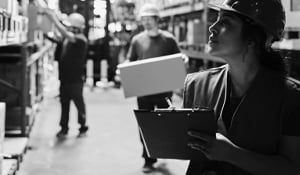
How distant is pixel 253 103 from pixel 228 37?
0.78 feet

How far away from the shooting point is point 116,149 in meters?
6.64

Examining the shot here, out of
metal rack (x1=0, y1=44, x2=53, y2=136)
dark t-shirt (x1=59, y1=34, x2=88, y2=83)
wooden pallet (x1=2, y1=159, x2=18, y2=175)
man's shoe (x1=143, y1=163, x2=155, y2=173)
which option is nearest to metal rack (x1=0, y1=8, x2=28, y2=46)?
wooden pallet (x1=2, y1=159, x2=18, y2=175)

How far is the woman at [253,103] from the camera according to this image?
1.65m

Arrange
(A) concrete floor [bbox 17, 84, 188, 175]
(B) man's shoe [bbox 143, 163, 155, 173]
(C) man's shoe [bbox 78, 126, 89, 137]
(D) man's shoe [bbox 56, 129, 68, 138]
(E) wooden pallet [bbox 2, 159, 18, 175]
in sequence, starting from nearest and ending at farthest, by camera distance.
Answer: (E) wooden pallet [bbox 2, 159, 18, 175]
(B) man's shoe [bbox 143, 163, 155, 173]
(A) concrete floor [bbox 17, 84, 188, 175]
(D) man's shoe [bbox 56, 129, 68, 138]
(C) man's shoe [bbox 78, 126, 89, 137]

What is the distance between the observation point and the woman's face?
1710 millimetres

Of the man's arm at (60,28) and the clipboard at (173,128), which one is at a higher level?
the man's arm at (60,28)

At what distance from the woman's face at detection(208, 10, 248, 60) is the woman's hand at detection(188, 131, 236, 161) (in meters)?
0.29

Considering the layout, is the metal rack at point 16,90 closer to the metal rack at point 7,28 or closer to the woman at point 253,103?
the metal rack at point 7,28

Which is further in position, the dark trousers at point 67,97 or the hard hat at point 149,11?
the dark trousers at point 67,97

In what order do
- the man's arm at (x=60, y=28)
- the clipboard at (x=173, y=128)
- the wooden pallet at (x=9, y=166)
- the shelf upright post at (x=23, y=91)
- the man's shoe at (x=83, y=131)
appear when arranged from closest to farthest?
the clipboard at (x=173, y=128), the wooden pallet at (x=9, y=166), the shelf upright post at (x=23, y=91), the man's arm at (x=60, y=28), the man's shoe at (x=83, y=131)

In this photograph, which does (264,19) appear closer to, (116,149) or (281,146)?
(281,146)

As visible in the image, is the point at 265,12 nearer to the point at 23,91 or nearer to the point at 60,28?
the point at 23,91

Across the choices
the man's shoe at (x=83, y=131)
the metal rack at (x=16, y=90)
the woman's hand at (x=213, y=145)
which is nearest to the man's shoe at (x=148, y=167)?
the metal rack at (x=16, y=90)

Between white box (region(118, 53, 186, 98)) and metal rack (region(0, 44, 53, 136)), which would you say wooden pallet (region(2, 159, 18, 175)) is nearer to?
white box (region(118, 53, 186, 98))
